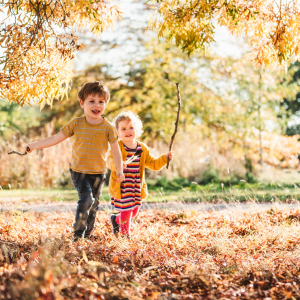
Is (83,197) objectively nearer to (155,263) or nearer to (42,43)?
(155,263)

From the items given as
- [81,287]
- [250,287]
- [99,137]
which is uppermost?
[99,137]

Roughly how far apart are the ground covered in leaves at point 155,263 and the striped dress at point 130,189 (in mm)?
367

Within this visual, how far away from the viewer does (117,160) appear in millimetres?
3629

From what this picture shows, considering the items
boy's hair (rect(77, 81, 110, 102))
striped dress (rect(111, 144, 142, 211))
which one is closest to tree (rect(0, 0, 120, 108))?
boy's hair (rect(77, 81, 110, 102))

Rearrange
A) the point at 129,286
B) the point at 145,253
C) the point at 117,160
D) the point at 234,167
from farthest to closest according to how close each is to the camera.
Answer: the point at 234,167
the point at 117,160
the point at 145,253
the point at 129,286

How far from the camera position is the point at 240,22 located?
4309mm

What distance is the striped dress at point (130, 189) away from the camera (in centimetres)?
394

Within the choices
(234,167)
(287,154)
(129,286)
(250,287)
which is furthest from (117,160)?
(287,154)

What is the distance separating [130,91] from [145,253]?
12.6 meters

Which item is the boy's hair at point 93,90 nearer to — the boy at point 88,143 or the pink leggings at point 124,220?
the boy at point 88,143

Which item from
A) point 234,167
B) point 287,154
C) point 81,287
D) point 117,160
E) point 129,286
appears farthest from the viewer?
point 287,154

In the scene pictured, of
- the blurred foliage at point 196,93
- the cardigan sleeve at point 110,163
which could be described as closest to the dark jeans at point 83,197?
the cardigan sleeve at point 110,163

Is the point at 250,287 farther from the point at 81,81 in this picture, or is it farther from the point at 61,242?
the point at 81,81

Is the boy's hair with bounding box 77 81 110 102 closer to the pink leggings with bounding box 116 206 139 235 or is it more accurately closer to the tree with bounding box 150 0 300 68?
the tree with bounding box 150 0 300 68
